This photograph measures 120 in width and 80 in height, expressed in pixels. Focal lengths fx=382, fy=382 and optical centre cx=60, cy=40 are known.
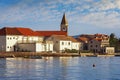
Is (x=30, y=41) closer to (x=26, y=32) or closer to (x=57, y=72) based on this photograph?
(x=26, y=32)

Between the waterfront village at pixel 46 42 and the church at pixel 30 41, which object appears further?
the waterfront village at pixel 46 42

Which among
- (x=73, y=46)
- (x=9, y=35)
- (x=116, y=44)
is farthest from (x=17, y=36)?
(x=116, y=44)

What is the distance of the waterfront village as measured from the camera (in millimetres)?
115000

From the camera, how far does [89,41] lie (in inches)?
5743

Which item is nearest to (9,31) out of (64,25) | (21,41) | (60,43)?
(21,41)

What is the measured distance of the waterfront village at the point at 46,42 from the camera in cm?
11500

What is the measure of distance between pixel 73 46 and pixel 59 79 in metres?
92.8

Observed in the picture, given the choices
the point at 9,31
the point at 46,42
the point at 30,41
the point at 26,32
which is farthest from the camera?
the point at 26,32

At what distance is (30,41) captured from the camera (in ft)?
395

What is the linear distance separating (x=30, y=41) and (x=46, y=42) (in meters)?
5.09

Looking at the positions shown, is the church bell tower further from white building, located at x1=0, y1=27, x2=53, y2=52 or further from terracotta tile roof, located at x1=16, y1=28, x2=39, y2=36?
white building, located at x1=0, y1=27, x2=53, y2=52

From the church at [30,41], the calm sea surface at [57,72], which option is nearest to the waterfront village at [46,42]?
the church at [30,41]

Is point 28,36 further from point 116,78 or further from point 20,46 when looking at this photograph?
point 116,78

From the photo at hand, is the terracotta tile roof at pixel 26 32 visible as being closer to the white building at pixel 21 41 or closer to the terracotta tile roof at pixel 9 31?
the white building at pixel 21 41
